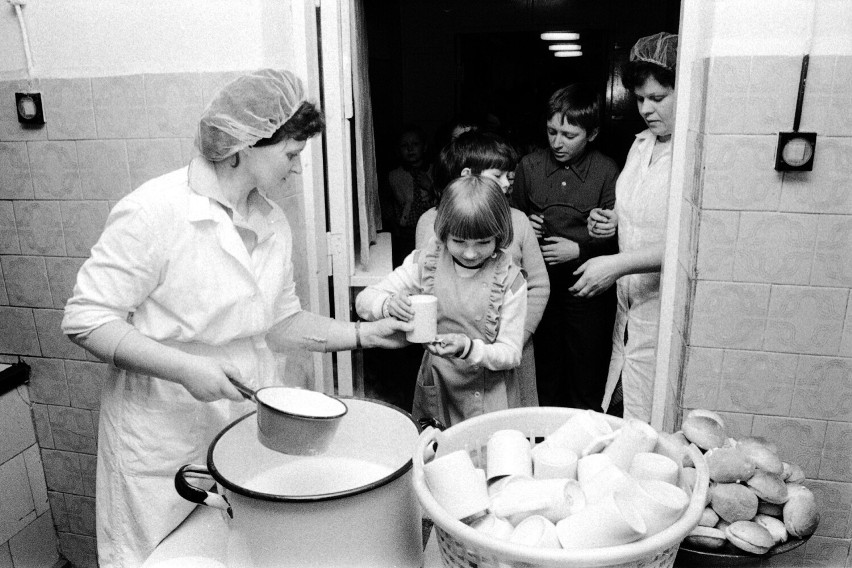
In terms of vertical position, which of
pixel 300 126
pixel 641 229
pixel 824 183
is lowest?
pixel 641 229

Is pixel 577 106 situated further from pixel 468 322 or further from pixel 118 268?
pixel 118 268

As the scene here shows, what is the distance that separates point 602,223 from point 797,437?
0.84 m

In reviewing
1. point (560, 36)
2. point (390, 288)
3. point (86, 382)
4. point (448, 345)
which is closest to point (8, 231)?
point (86, 382)

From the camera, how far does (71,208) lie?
1.93 metres

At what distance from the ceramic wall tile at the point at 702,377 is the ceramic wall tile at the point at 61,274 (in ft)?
5.68

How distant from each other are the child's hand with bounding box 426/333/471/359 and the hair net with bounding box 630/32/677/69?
977mm

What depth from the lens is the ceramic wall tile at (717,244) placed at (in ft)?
4.84

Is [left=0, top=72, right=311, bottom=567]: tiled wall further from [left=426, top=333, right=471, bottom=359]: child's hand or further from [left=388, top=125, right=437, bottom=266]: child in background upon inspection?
[left=388, top=125, right=437, bottom=266]: child in background

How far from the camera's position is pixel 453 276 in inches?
67.3

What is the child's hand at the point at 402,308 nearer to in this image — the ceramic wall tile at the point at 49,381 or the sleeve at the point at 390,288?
the sleeve at the point at 390,288

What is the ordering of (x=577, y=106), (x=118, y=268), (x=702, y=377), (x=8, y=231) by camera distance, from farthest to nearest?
(x=577, y=106) → (x=8, y=231) → (x=702, y=377) → (x=118, y=268)

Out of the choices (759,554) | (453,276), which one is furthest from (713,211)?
(759,554)

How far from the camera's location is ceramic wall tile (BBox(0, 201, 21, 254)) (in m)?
1.99

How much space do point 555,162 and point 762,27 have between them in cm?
101
